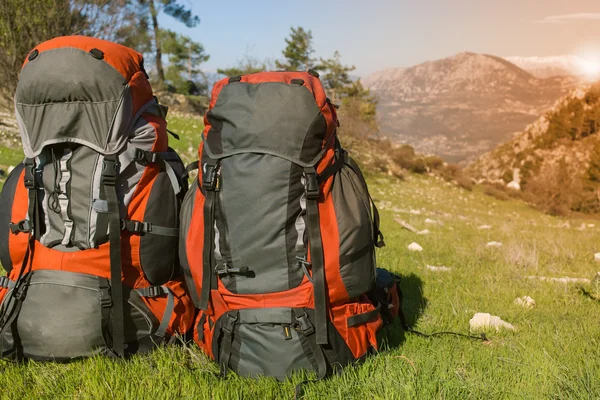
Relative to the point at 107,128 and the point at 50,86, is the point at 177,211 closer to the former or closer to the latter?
the point at 107,128

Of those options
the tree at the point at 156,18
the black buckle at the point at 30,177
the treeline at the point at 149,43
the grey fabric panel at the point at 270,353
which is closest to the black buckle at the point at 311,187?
the grey fabric panel at the point at 270,353

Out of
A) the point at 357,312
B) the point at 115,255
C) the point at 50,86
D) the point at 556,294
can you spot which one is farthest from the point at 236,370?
the point at 556,294

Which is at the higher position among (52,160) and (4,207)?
(52,160)

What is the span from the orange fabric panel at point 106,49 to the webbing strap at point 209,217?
771mm

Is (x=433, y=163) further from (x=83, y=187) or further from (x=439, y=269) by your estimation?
(x=83, y=187)

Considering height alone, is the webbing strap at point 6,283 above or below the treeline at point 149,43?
below

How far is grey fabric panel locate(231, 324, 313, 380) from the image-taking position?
8.50ft

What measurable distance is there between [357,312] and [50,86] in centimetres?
223

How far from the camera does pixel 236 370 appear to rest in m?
2.66

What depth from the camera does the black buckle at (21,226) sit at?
276 cm

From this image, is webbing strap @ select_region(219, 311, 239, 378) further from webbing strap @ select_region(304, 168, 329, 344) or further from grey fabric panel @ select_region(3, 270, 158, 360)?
grey fabric panel @ select_region(3, 270, 158, 360)

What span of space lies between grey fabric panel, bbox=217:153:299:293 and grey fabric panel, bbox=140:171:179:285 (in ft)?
1.65

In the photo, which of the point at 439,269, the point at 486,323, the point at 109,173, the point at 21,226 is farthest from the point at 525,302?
the point at 21,226

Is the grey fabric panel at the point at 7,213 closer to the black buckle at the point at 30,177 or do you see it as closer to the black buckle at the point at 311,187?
the black buckle at the point at 30,177
